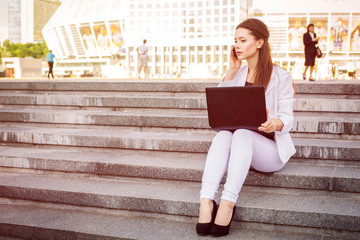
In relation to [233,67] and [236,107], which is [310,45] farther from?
[236,107]

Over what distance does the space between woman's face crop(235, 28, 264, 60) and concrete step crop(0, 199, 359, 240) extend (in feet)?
4.19

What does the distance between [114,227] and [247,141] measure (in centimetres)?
117

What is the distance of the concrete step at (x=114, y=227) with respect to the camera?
8.84 ft

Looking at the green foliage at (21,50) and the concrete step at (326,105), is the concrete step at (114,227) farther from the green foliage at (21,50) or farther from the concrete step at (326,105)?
the green foliage at (21,50)

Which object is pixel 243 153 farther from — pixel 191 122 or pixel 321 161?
pixel 191 122

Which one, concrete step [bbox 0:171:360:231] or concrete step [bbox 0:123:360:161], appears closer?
concrete step [bbox 0:171:360:231]

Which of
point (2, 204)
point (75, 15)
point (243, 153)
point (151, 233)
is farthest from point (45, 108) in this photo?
point (75, 15)

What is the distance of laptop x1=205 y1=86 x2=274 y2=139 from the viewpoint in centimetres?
268

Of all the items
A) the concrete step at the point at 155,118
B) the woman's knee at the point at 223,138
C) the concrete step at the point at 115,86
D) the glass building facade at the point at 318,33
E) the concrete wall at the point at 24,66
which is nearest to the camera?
the woman's knee at the point at 223,138

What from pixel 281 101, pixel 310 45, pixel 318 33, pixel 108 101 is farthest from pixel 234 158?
pixel 318 33

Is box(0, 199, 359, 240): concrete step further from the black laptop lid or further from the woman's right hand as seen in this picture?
the woman's right hand

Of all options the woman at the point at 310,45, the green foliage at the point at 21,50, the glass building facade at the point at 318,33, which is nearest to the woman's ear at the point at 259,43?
the woman at the point at 310,45

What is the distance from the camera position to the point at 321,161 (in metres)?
3.52

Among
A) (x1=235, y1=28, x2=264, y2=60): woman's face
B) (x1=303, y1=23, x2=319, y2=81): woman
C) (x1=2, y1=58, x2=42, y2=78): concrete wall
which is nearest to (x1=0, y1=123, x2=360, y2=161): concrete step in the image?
(x1=235, y1=28, x2=264, y2=60): woman's face
